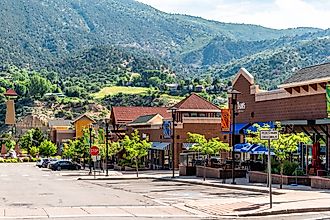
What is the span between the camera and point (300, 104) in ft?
152

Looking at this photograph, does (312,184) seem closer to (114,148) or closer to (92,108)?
(114,148)

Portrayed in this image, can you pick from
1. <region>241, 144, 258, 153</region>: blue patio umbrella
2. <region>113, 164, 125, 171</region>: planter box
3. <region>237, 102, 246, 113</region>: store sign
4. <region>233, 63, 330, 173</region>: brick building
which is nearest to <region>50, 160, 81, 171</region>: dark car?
<region>113, 164, 125, 171</region>: planter box

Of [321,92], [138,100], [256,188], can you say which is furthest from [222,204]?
[138,100]

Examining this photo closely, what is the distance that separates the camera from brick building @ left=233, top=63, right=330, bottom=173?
4312 centimetres

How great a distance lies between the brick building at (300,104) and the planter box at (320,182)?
6683 mm

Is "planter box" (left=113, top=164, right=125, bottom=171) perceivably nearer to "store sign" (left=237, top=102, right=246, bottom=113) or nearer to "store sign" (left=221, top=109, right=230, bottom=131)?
"store sign" (left=221, top=109, right=230, bottom=131)

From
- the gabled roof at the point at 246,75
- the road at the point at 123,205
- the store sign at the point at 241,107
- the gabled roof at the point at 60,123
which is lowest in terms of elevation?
the road at the point at 123,205

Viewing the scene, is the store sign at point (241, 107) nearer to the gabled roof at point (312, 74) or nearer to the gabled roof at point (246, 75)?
the gabled roof at point (246, 75)

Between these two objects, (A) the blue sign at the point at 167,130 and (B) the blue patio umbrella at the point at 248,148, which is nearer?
(B) the blue patio umbrella at the point at 248,148

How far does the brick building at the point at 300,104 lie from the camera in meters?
43.1

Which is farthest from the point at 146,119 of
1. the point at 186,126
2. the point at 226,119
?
the point at 226,119

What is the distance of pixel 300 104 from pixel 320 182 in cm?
1264

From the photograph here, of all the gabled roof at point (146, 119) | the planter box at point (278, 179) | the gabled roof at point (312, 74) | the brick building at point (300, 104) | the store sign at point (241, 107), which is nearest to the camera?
the planter box at point (278, 179)

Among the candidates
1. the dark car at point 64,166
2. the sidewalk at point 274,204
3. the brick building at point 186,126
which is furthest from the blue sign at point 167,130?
the sidewalk at point 274,204
